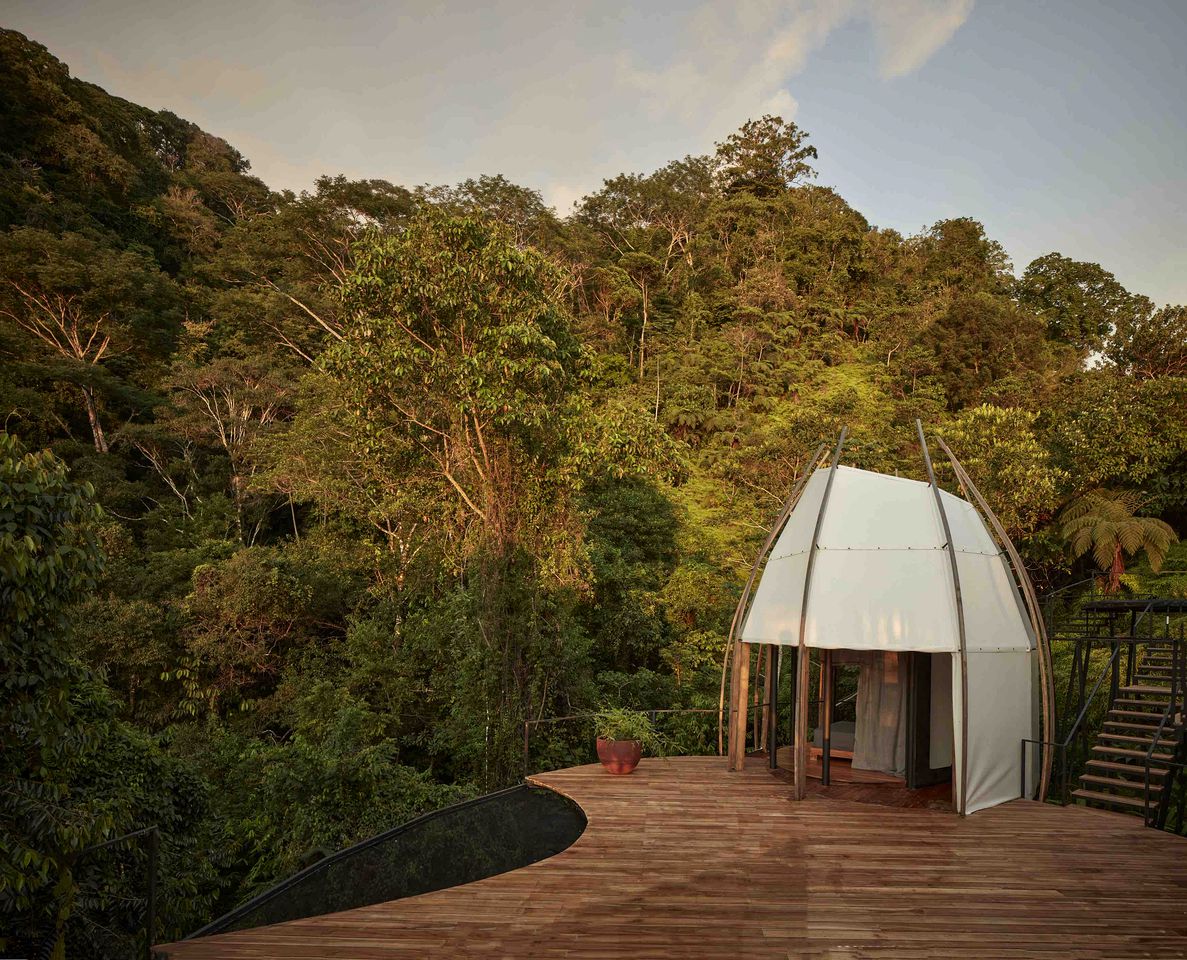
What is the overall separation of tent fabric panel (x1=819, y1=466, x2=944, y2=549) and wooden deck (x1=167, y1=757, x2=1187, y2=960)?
294 cm

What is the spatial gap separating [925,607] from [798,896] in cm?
381

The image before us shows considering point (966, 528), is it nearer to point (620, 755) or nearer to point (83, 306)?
point (620, 755)

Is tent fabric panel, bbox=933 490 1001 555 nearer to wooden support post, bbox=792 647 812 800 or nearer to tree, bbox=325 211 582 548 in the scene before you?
wooden support post, bbox=792 647 812 800

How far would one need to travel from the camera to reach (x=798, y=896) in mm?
5699

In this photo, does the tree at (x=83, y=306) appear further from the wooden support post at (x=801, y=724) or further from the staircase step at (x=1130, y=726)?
→ the staircase step at (x=1130, y=726)

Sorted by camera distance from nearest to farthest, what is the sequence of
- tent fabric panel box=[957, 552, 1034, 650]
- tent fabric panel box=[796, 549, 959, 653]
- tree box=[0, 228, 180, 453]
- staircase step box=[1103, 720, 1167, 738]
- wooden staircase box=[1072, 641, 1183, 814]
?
tent fabric panel box=[796, 549, 959, 653], wooden staircase box=[1072, 641, 1183, 814], tent fabric panel box=[957, 552, 1034, 650], staircase step box=[1103, 720, 1167, 738], tree box=[0, 228, 180, 453]

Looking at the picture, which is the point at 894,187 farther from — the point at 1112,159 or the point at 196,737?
the point at 196,737

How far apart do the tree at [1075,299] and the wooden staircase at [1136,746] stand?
80.4 ft

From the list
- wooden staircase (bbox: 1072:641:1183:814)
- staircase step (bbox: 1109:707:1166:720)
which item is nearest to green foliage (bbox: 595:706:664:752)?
wooden staircase (bbox: 1072:641:1183:814)

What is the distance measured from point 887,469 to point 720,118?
69.2 feet

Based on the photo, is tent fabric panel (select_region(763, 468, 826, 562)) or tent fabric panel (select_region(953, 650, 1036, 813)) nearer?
tent fabric panel (select_region(953, 650, 1036, 813))

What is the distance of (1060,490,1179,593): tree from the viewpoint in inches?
680

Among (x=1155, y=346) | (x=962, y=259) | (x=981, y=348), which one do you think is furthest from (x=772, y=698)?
(x=962, y=259)

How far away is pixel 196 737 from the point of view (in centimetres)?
1633
